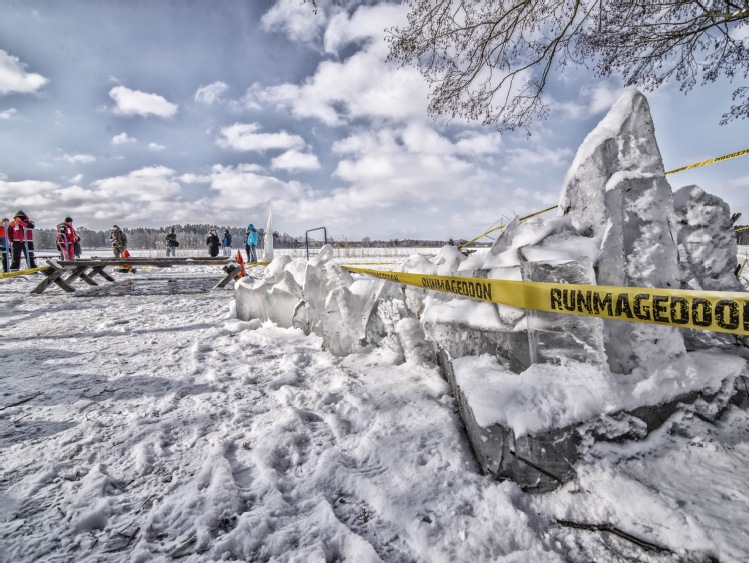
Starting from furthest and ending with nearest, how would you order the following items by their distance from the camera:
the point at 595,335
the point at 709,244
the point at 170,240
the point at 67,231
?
the point at 170,240 < the point at 67,231 < the point at 709,244 < the point at 595,335

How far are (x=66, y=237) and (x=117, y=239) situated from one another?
5.42 ft

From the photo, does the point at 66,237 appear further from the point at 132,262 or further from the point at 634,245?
the point at 634,245

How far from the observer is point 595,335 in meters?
1.73

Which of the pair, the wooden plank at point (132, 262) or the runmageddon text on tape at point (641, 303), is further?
the wooden plank at point (132, 262)

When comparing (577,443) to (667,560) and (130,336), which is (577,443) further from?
(130,336)

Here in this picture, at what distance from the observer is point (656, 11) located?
5.52m

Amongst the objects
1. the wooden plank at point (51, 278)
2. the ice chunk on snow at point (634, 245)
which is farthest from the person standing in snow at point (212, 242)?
the ice chunk on snow at point (634, 245)

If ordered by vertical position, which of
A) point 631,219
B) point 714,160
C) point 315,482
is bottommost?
point 315,482

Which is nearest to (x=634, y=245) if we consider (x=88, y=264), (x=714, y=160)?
(x=714, y=160)

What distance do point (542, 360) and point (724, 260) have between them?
1.93m

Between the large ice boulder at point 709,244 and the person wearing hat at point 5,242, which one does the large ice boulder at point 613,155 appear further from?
the person wearing hat at point 5,242

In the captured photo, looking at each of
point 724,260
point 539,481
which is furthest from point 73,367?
point 724,260

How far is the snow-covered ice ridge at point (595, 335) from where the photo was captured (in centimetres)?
153

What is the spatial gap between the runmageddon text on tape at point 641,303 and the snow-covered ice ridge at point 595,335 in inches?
8.2
